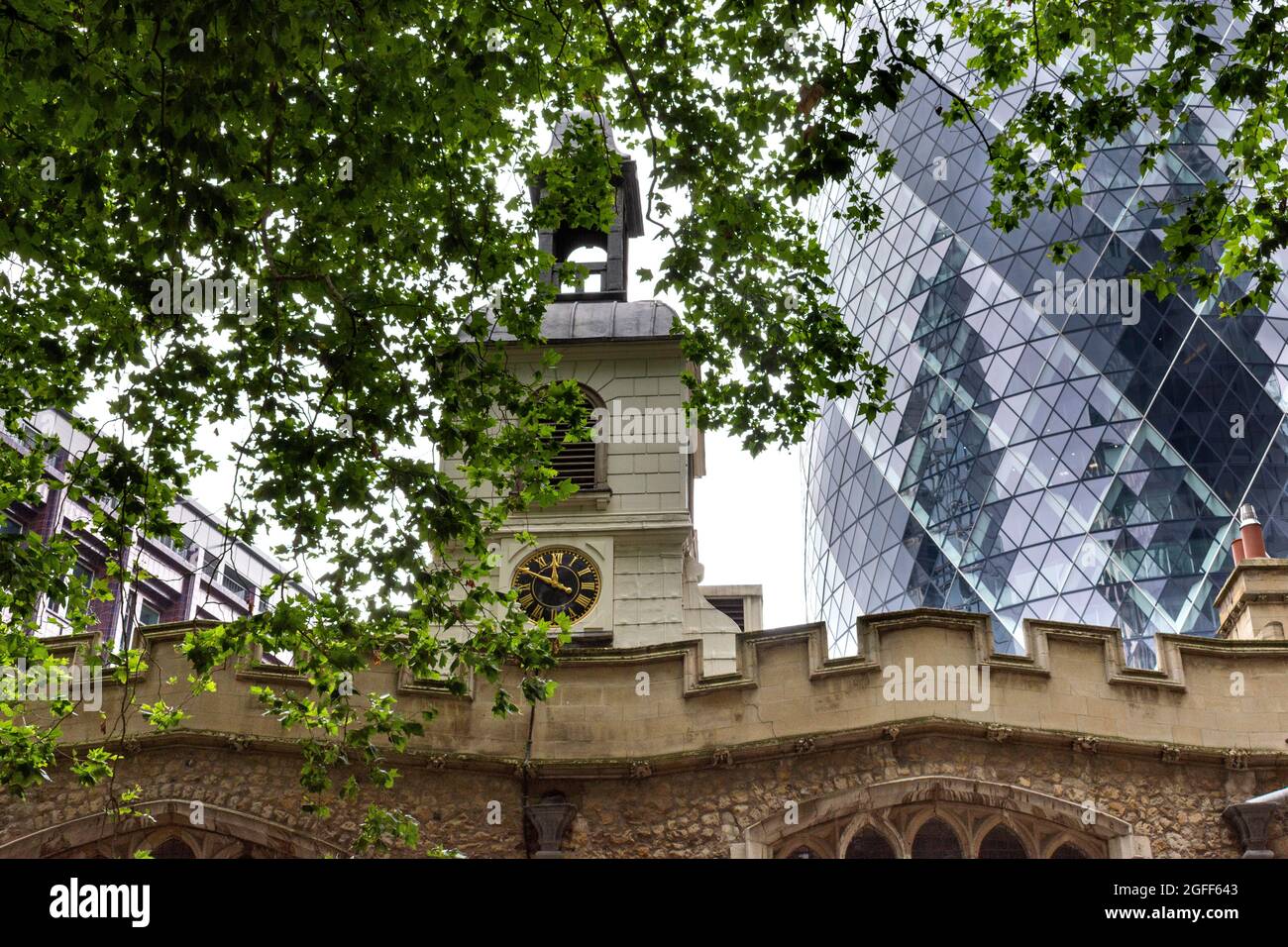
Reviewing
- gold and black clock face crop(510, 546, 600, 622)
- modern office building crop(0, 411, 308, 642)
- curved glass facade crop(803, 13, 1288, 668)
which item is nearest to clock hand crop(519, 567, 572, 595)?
gold and black clock face crop(510, 546, 600, 622)

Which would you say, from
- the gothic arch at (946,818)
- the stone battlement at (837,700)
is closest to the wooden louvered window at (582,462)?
the stone battlement at (837,700)

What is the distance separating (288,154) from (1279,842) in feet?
32.2

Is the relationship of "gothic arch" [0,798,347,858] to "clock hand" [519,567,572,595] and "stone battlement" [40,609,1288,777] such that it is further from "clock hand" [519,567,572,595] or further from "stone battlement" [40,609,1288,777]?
"clock hand" [519,567,572,595]

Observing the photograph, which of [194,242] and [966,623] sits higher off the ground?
[194,242]

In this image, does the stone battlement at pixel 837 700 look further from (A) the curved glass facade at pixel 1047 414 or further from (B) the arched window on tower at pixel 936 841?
(A) the curved glass facade at pixel 1047 414

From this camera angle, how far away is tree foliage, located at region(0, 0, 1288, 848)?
884cm

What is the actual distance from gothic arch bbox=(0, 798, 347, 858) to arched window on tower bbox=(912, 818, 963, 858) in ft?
16.4

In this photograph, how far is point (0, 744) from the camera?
9.70 metres

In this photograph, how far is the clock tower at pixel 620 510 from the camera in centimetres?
1836

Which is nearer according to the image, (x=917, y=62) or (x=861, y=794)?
(x=917, y=62)

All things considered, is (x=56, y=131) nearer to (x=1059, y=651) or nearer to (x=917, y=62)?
(x=917, y=62)

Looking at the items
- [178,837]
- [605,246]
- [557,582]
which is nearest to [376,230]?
[178,837]
